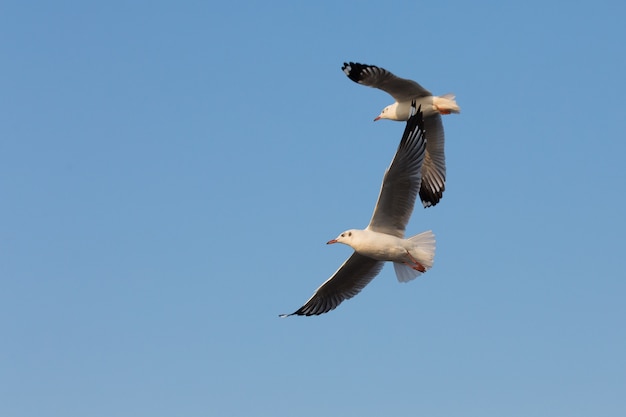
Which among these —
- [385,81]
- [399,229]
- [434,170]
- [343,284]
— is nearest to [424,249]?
[399,229]

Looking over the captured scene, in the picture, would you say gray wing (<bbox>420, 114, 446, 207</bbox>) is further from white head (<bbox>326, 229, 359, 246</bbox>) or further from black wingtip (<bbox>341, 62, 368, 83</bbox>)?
white head (<bbox>326, 229, 359, 246</bbox>)

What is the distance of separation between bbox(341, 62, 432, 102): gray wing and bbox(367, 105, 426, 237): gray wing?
6.68ft

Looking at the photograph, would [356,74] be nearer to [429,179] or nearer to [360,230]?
[429,179]

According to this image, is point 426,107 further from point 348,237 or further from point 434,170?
point 348,237

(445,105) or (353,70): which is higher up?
(353,70)

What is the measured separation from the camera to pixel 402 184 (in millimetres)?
11625

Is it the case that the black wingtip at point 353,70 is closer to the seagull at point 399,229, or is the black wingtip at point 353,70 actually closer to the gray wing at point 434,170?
the gray wing at point 434,170

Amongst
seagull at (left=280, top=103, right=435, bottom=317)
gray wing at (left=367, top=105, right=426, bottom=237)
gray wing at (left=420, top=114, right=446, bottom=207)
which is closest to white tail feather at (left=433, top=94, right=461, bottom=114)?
gray wing at (left=420, top=114, right=446, bottom=207)

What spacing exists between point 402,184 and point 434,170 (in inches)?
103

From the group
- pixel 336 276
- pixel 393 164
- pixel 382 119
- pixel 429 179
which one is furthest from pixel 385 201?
pixel 382 119

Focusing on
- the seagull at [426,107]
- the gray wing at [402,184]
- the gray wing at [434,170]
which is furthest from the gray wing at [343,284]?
the seagull at [426,107]

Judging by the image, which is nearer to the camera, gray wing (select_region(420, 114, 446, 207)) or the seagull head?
the seagull head

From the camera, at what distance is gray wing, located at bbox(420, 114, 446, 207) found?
1408 centimetres

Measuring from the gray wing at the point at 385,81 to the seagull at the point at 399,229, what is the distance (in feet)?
6.11
